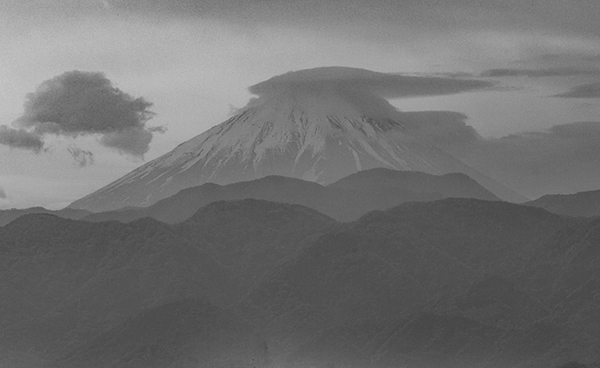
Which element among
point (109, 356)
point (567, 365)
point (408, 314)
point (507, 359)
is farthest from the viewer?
point (408, 314)

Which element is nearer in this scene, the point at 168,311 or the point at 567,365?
the point at 567,365

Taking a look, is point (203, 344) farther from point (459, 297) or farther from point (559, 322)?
point (559, 322)

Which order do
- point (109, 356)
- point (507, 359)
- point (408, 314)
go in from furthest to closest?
point (408, 314) → point (109, 356) → point (507, 359)

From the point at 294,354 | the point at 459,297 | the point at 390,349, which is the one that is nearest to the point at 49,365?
the point at 294,354

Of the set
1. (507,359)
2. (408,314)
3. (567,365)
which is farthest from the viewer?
(408,314)

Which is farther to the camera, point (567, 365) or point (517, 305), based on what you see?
point (517, 305)

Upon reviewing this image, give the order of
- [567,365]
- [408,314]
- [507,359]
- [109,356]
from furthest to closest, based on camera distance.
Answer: [408,314] → [109,356] → [507,359] → [567,365]

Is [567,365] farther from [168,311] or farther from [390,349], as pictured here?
[168,311]

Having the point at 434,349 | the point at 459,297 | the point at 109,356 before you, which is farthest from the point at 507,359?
the point at 109,356
